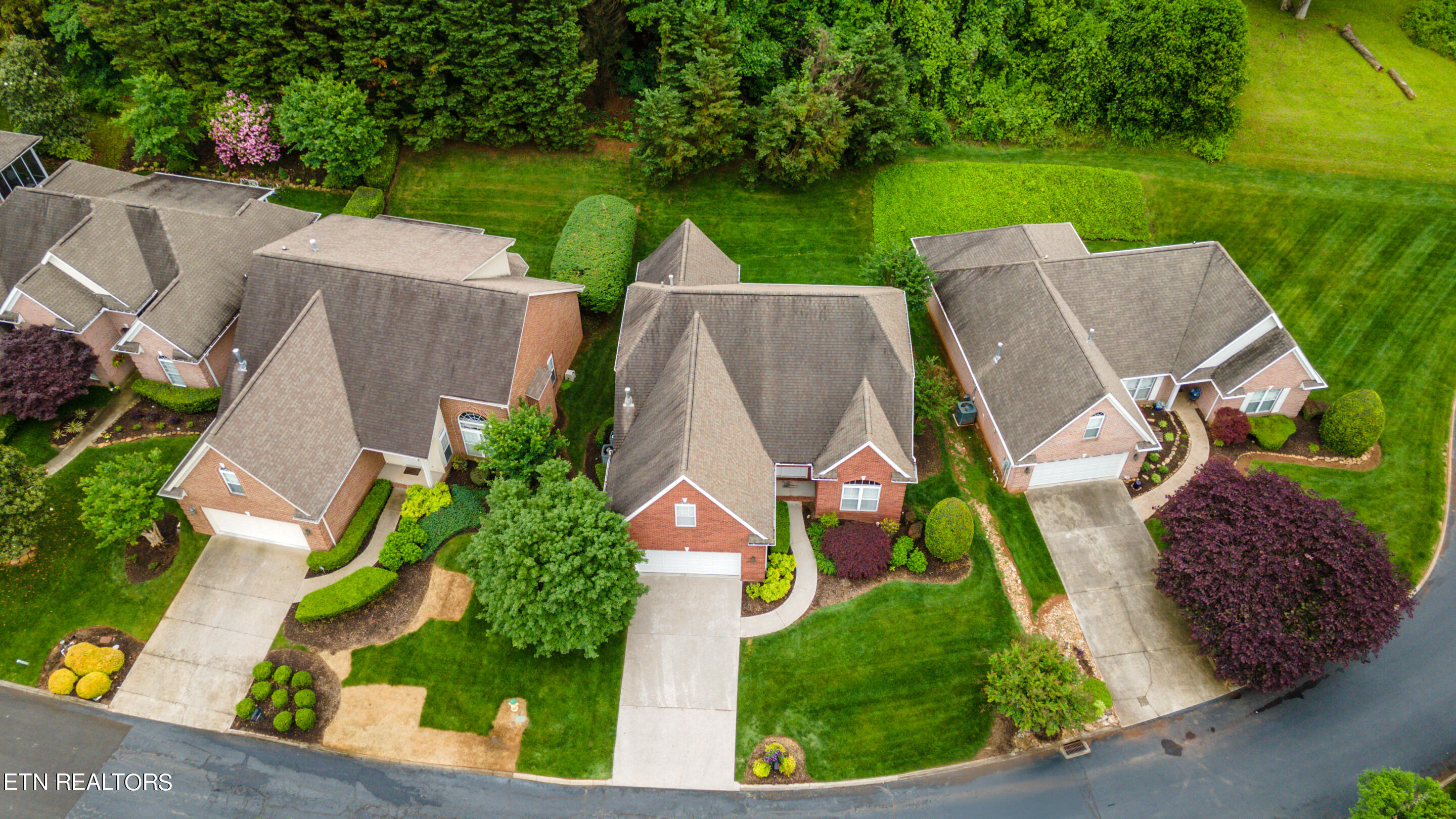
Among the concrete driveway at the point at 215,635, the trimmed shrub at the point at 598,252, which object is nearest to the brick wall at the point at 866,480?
the trimmed shrub at the point at 598,252

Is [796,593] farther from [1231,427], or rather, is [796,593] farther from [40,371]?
[40,371]

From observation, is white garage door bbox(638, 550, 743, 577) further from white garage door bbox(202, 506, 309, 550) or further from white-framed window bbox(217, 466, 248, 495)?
white-framed window bbox(217, 466, 248, 495)

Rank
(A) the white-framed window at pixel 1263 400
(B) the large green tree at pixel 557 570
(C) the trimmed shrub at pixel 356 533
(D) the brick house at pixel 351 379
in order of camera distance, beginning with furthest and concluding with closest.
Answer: (A) the white-framed window at pixel 1263 400 → (C) the trimmed shrub at pixel 356 533 → (D) the brick house at pixel 351 379 → (B) the large green tree at pixel 557 570

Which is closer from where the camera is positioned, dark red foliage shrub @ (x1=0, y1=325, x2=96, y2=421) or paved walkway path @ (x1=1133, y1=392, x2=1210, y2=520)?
dark red foliage shrub @ (x1=0, y1=325, x2=96, y2=421)

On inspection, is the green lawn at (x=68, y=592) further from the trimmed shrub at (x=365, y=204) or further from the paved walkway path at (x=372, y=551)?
the trimmed shrub at (x=365, y=204)

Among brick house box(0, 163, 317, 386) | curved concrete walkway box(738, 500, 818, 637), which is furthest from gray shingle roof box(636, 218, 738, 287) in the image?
brick house box(0, 163, 317, 386)

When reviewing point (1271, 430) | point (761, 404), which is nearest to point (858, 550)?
point (761, 404)
